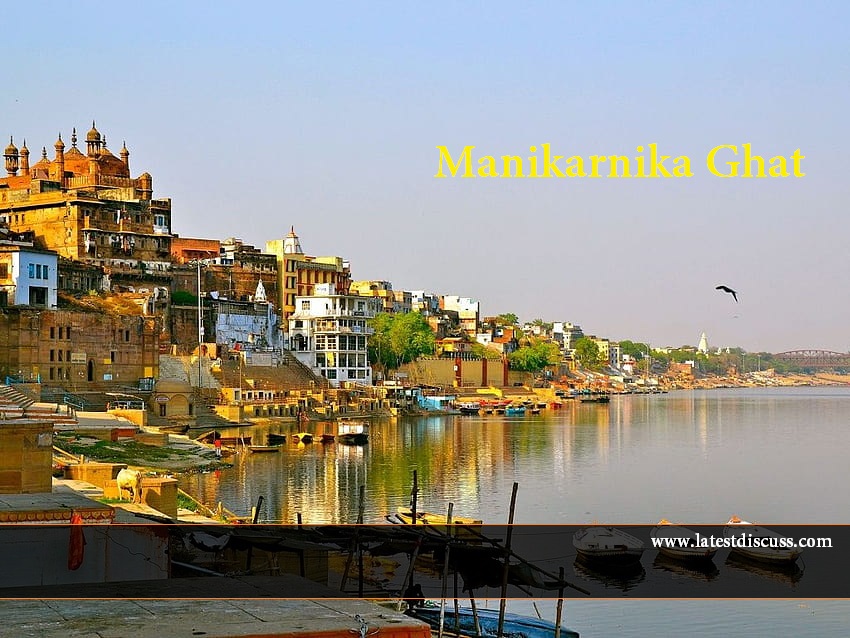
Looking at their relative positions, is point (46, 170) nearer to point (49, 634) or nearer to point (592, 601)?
point (592, 601)

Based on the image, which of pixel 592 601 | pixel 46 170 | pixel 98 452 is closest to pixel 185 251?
pixel 46 170

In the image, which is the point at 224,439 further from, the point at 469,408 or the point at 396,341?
the point at 396,341

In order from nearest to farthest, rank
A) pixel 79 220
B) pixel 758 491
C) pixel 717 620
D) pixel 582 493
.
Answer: pixel 717 620 < pixel 582 493 < pixel 758 491 < pixel 79 220

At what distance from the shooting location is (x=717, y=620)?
1752 cm

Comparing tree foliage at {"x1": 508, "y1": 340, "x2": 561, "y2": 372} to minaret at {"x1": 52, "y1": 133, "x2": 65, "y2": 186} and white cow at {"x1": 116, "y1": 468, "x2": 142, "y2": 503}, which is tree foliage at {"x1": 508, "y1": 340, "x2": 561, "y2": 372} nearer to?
minaret at {"x1": 52, "y1": 133, "x2": 65, "y2": 186}

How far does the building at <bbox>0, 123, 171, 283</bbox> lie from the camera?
60000mm

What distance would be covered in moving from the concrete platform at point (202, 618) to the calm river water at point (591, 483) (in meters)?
11.1

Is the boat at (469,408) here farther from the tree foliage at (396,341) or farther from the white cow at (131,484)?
the white cow at (131,484)

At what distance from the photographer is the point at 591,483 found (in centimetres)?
3619

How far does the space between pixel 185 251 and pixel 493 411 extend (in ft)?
73.9

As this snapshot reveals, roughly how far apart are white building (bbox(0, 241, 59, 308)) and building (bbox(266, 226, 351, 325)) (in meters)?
24.2

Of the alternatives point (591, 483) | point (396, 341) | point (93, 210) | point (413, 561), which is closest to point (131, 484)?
point (413, 561)

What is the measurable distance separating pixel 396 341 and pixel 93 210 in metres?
25.6

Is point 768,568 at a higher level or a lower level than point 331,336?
lower
